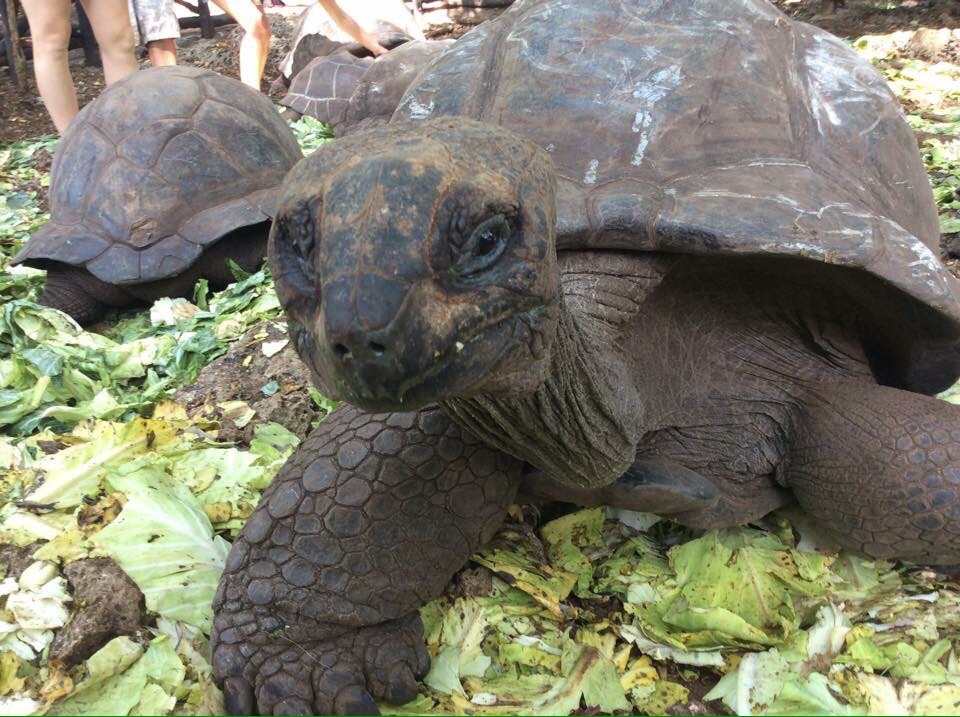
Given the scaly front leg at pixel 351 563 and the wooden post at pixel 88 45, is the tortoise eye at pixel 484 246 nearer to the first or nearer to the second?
the scaly front leg at pixel 351 563

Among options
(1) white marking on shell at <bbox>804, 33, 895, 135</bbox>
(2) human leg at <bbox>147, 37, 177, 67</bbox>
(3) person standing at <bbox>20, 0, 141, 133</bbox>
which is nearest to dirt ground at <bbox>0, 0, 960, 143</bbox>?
(2) human leg at <bbox>147, 37, 177, 67</bbox>

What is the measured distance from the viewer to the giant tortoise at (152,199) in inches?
151

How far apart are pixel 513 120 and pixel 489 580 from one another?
3.51ft

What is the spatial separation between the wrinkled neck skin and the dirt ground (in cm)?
620

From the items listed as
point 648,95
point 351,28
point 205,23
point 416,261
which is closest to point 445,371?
point 416,261

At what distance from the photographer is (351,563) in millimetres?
1771

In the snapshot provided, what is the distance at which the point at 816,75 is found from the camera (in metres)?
2.15

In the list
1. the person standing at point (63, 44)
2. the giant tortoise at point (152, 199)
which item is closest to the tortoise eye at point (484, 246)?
the giant tortoise at point (152, 199)

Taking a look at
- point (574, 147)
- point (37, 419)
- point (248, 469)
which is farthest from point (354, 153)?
point (37, 419)

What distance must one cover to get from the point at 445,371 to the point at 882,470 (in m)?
1.29

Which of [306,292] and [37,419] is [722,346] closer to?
[306,292]

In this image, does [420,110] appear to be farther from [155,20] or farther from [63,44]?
[155,20]

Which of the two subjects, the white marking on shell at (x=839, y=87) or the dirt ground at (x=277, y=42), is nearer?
the white marking on shell at (x=839, y=87)

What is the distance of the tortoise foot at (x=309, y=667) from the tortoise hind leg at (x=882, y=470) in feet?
3.33
